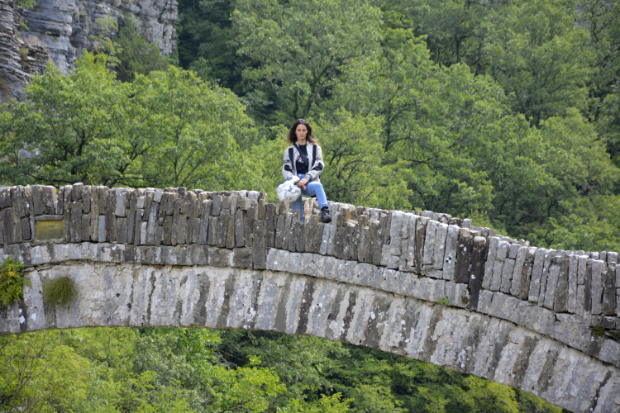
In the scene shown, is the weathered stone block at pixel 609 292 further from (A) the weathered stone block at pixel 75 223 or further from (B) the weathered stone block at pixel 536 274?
(A) the weathered stone block at pixel 75 223

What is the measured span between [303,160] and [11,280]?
12.4 feet

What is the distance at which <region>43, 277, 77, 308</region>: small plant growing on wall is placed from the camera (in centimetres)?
678

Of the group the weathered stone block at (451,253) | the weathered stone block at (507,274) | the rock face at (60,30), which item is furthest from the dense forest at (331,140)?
the weathered stone block at (507,274)

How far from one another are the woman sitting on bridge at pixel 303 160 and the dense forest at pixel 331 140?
216 inches

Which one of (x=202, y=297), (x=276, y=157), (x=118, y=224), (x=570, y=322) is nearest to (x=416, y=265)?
(x=570, y=322)

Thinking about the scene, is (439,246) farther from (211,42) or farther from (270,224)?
(211,42)

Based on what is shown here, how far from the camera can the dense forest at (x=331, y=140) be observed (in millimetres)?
12547

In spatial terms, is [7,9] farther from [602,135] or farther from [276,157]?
[602,135]

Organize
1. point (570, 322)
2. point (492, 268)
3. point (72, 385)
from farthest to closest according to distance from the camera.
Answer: point (72, 385) < point (492, 268) < point (570, 322)

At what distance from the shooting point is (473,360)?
5.91 m

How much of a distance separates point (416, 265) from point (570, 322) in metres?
1.62

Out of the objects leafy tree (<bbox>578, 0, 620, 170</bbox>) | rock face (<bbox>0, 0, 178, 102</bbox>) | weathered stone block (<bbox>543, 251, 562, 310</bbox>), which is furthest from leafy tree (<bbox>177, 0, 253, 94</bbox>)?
weathered stone block (<bbox>543, 251, 562, 310</bbox>)

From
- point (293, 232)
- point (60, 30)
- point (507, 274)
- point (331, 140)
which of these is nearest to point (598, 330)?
point (507, 274)

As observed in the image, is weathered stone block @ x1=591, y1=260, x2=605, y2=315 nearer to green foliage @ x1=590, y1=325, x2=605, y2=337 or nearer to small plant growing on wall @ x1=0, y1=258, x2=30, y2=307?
green foliage @ x1=590, y1=325, x2=605, y2=337
